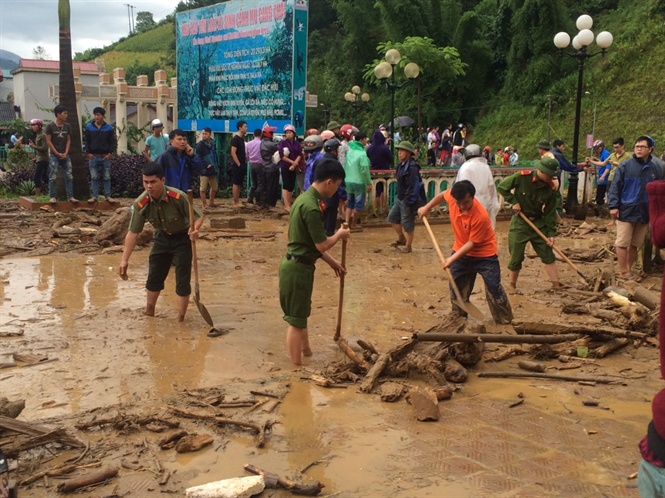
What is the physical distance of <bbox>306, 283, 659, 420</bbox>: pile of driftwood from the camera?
17.6 feet

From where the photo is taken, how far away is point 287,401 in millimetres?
5098

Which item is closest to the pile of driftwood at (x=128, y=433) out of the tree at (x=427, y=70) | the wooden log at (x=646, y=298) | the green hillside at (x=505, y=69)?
the wooden log at (x=646, y=298)

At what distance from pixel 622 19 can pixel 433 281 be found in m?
30.1

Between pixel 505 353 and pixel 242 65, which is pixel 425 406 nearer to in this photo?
pixel 505 353

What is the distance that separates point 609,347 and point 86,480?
175 inches

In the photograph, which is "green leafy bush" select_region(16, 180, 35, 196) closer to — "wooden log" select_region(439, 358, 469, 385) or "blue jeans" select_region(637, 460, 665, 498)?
"wooden log" select_region(439, 358, 469, 385)

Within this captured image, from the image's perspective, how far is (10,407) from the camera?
463 centimetres

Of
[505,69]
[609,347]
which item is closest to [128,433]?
[609,347]

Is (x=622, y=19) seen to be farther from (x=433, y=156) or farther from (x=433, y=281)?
(x=433, y=281)

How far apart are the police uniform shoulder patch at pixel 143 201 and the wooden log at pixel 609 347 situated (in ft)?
14.3

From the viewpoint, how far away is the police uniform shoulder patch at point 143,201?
693 cm

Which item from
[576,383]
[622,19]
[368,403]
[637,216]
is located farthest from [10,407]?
[622,19]

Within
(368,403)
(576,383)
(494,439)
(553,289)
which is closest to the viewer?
(494,439)

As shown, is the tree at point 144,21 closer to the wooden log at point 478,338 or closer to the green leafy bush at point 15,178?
the green leafy bush at point 15,178
